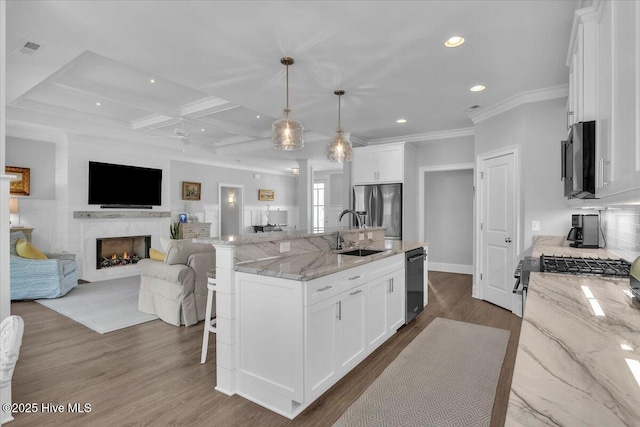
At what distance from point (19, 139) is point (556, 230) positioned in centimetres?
822

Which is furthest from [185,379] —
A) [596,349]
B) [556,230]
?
[556,230]

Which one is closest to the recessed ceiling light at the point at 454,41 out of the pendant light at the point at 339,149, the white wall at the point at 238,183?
the pendant light at the point at 339,149

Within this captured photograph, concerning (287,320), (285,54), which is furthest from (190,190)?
(287,320)

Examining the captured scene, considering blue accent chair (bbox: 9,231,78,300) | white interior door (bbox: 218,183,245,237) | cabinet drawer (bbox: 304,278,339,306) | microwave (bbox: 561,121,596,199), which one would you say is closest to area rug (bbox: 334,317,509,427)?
cabinet drawer (bbox: 304,278,339,306)

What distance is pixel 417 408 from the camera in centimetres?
217

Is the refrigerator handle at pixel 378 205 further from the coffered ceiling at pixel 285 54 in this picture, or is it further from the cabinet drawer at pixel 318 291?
the cabinet drawer at pixel 318 291

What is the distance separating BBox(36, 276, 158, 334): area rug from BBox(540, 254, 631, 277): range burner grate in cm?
400

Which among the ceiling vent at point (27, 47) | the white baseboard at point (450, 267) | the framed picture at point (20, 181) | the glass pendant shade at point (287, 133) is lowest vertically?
the white baseboard at point (450, 267)

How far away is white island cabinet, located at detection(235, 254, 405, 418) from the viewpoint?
2.07 m

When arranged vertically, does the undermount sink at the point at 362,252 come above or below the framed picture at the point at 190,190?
below

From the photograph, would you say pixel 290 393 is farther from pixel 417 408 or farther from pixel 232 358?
pixel 417 408

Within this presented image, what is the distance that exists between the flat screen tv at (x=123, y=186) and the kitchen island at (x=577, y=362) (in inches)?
276

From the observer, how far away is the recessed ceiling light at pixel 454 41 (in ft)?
8.86

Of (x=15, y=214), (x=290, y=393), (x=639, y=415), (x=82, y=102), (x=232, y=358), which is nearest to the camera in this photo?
(x=639, y=415)
